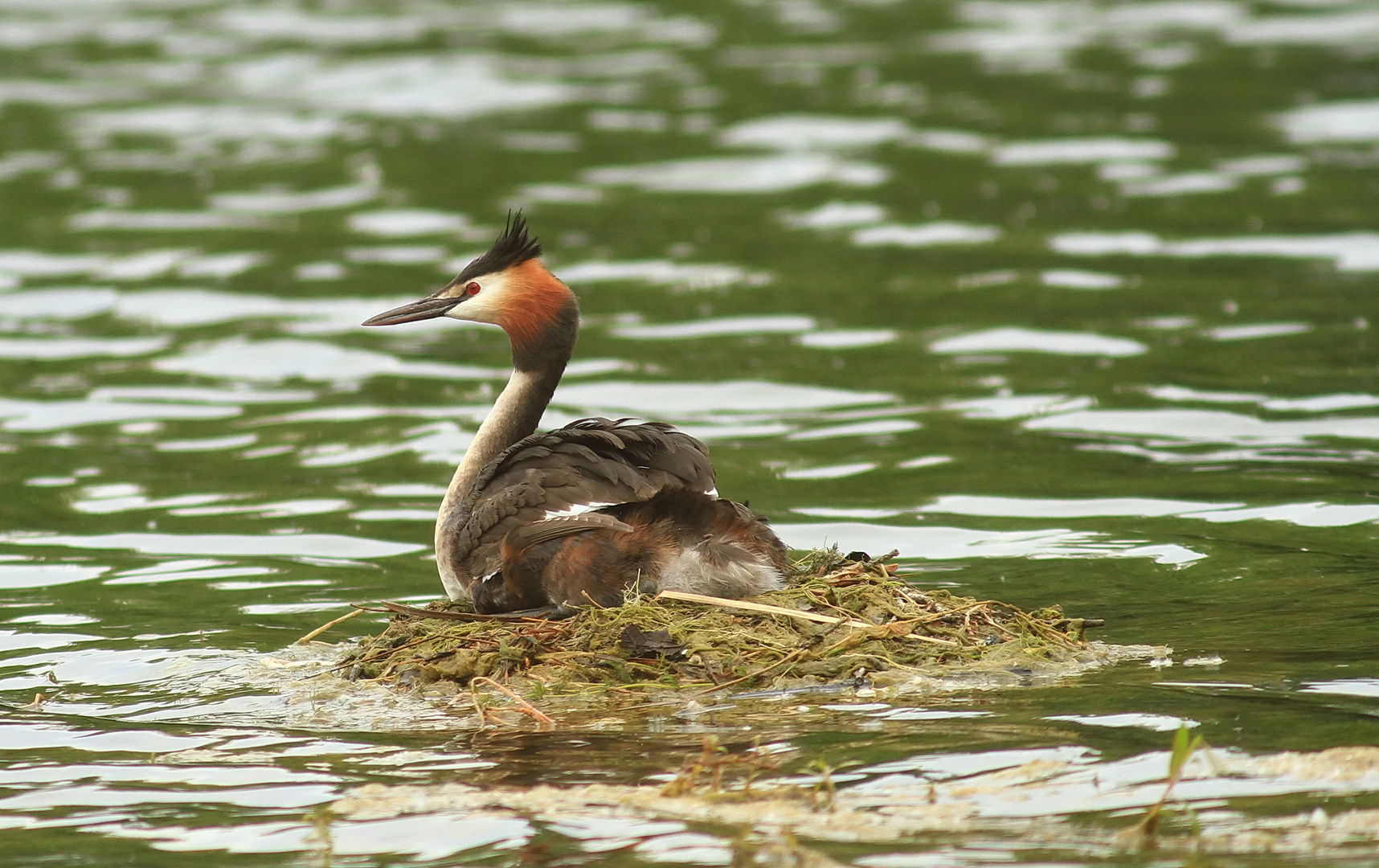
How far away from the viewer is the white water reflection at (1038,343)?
44.3ft

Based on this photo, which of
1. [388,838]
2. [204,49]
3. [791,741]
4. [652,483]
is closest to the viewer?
[388,838]

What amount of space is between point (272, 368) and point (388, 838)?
30.6ft

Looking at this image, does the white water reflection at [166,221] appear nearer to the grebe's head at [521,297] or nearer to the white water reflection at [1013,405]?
the white water reflection at [1013,405]

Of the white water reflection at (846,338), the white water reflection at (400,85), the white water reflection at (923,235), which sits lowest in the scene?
the white water reflection at (846,338)

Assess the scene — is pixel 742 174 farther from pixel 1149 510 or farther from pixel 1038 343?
pixel 1149 510

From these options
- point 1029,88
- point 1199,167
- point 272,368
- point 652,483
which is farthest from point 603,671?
point 1029,88

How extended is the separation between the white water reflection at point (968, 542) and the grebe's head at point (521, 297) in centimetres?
183

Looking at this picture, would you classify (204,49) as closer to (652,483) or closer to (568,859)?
(652,483)

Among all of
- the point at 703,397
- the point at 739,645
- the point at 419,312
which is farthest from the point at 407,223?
the point at 739,645

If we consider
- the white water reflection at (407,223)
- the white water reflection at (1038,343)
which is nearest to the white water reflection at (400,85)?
the white water reflection at (407,223)

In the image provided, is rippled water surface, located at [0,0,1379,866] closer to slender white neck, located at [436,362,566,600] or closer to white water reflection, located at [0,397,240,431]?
white water reflection, located at [0,397,240,431]

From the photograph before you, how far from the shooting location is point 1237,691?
6301 millimetres

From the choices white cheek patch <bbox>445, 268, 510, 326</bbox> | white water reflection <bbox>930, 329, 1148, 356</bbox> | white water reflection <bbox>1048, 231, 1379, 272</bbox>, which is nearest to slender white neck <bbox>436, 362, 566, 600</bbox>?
white cheek patch <bbox>445, 268, 510, 326</bbox>

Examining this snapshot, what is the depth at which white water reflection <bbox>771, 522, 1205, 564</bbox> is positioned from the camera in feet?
29.4
